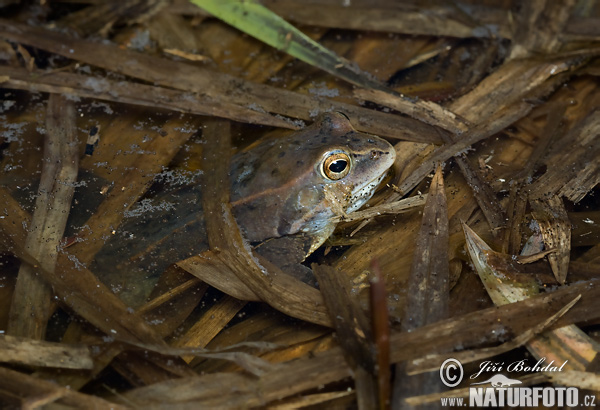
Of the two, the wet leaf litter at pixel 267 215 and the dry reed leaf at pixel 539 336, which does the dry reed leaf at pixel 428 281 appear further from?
the dry reed leaf at pixel 539 336

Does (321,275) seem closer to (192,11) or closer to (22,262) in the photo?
(22,262)

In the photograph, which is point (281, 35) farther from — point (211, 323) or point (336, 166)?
point (211, 323)

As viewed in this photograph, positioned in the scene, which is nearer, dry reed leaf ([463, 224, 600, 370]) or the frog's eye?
dry reed leaf ([463, 224, 600, 370])

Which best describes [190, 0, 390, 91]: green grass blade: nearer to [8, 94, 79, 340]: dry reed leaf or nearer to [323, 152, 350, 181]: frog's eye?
[323, 152, 350, 181]: frog's eye

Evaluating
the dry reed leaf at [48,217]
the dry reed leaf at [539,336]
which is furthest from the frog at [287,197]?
the dry reed leaf at [539,336]

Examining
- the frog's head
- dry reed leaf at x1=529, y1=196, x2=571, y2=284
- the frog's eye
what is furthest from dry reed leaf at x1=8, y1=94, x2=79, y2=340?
dry reed leaf at x1=529, y1=196, x2=571, y2=284

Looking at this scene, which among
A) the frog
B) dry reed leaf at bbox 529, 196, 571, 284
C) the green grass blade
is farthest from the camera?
the green grass blade

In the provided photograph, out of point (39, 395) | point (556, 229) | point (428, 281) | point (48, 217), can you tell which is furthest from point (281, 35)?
point (39, 395)
